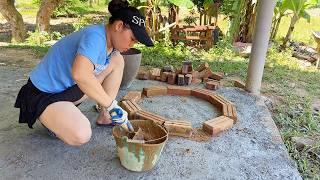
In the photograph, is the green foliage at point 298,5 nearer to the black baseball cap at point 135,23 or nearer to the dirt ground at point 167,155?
the dirt ground at point 167,155

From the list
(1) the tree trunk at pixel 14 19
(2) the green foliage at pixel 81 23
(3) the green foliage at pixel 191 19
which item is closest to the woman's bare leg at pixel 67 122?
(3) the green foliage at pixel 191 19

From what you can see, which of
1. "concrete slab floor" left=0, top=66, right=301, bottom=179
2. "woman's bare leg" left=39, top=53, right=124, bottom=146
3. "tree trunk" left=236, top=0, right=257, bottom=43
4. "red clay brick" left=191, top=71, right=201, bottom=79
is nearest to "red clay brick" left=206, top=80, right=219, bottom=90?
"red clay brick" left=191, top=71, right=201, bottom=79

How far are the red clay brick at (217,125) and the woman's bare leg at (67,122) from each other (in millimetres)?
1116

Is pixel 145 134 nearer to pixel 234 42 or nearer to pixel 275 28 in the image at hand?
pixel 234 42

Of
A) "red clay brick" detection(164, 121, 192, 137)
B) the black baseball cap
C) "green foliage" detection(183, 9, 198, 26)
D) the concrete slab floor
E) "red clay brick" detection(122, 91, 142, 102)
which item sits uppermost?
the black baseball cap

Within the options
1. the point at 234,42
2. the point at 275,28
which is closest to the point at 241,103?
the point at 234,42

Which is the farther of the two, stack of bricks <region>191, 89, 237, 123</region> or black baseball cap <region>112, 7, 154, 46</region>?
stack of bricks <region>191, 89, 237, 123</region>

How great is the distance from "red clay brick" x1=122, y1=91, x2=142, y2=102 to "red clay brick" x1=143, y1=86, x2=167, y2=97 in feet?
0.33

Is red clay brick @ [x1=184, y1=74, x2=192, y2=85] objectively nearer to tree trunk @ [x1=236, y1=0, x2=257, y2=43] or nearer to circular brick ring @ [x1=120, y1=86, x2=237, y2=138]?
circular brick ring @ [x1=120, y1=86, x2=237, y2=138]

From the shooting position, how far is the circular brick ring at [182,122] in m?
2.92

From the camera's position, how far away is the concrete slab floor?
2.34m

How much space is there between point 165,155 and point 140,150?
0.44 m

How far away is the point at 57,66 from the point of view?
96.0 inches

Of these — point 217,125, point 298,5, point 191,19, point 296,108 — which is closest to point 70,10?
point 191,19
